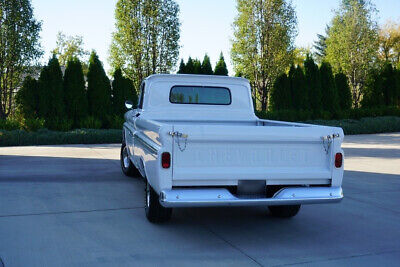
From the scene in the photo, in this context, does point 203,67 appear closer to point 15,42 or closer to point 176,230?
point 15,42

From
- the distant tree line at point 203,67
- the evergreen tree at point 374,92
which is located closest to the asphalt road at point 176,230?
the distant tree line at point 203,67

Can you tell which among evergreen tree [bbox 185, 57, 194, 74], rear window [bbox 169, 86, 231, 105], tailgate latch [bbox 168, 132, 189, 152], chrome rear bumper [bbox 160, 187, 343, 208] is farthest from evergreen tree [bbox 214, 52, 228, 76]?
tailgate latch [bbox 168, 132, 189, 152]

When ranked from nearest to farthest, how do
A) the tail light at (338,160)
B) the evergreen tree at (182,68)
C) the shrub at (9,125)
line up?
1. the tail light at (338,160)
2. the shrub at (9,125)
3. the evergreen tree at (182,68)

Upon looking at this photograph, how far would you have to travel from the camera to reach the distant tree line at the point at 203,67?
61.7 ft

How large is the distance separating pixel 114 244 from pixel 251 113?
3632 mm

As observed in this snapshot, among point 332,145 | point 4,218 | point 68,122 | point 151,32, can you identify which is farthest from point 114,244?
point 151,32

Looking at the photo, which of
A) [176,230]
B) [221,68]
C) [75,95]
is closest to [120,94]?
[75,95]

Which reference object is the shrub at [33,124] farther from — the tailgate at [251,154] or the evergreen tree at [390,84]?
the evergreen tree at [390,84]

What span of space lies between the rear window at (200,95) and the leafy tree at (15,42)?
40.3 ft

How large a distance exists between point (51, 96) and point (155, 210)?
1246cm

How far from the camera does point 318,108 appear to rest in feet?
66.7

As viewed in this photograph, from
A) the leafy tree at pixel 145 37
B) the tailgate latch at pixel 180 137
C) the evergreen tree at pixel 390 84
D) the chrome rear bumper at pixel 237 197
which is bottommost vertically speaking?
the chrome rear bumper at pixel 237 197

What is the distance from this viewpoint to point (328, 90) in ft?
67.8

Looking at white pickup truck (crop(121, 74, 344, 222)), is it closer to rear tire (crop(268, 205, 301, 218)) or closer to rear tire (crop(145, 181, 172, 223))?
rear tire (crop(145, 181, 172, 223))
